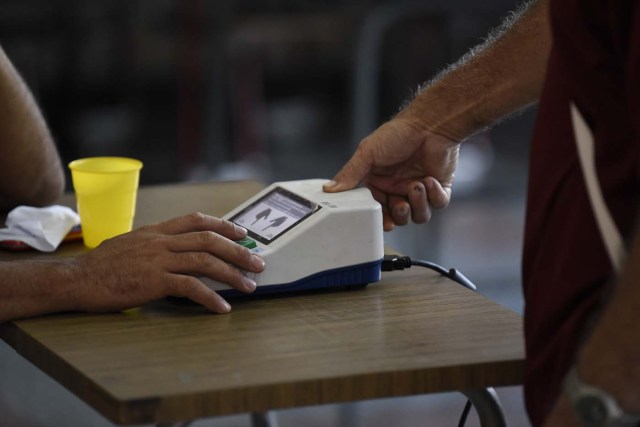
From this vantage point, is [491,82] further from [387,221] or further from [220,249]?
[220,249]

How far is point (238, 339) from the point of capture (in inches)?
45.7

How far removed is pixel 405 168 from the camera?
158 cm

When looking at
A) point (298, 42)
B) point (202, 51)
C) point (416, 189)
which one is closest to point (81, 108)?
point (202, 51)

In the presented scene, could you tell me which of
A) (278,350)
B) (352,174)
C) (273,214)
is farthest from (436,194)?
(278,350)

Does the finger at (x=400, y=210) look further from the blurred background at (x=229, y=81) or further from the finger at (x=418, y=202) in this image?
the blurred background at (x=229, y=81)

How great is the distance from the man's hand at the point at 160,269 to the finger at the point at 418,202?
35 centimetres

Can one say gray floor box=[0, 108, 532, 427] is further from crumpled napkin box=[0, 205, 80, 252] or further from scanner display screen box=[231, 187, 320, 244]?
scanner display screen box=[231, 187, 320, 244]

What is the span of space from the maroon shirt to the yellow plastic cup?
664 mm

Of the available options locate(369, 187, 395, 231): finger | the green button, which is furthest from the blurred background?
the green button

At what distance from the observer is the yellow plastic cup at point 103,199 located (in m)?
1.54

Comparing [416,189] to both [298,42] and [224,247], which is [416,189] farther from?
[298,42]

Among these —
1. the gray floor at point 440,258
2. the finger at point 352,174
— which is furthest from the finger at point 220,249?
the gray floor at point 440,258

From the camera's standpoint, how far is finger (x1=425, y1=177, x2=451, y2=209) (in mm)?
1553

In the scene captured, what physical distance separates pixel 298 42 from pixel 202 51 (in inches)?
32.3
